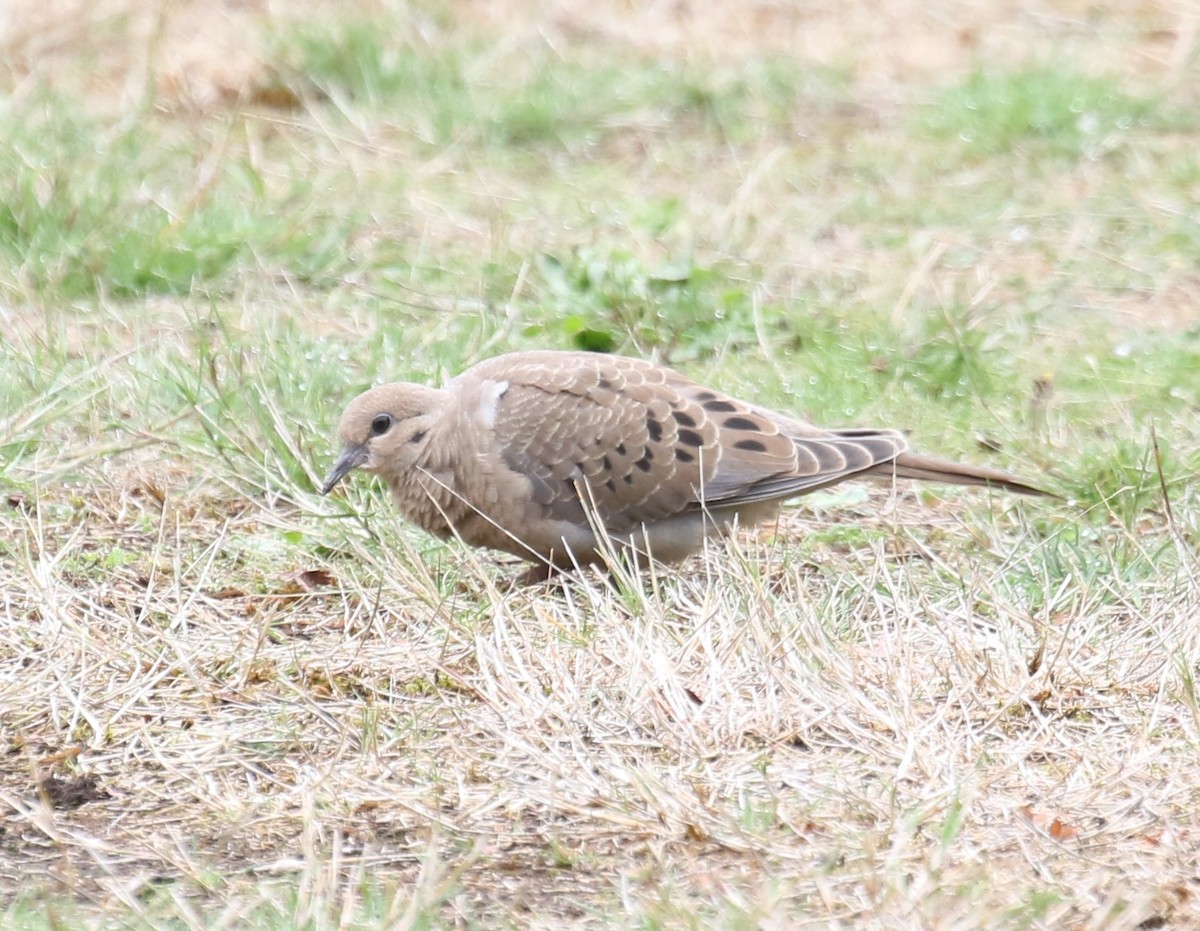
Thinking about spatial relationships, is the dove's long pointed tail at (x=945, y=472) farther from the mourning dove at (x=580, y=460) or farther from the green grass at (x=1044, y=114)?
the green grass at (x=1044, y=114)

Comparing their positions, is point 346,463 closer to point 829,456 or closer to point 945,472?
point 829,456

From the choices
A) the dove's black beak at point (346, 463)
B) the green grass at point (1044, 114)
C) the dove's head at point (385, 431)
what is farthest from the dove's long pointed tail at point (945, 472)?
the green grass at point (1044, 114)

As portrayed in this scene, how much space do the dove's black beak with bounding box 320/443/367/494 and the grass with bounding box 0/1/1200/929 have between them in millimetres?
84

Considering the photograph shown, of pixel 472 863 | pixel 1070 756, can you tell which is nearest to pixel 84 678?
pixel 472 863

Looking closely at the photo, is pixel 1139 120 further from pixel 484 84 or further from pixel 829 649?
pixel 829 649

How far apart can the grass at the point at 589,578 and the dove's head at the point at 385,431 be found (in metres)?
0.14

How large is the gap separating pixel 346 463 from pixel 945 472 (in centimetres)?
146

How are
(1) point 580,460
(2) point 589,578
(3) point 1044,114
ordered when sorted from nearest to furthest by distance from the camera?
(1) point 580,460
(2) point 589,578
(3) point 1044,114

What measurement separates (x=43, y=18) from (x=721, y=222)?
141 inches

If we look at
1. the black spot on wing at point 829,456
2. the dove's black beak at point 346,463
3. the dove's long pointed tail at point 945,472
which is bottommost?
the dove's long pointed tail at point 945,472

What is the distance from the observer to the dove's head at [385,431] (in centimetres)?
455

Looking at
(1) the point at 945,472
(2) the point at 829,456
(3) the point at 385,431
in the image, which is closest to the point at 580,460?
(3) the point at 385,431

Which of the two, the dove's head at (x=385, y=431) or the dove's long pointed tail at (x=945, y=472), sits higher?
the dove's head at (x=385, y=431)

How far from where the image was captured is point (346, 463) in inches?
181
